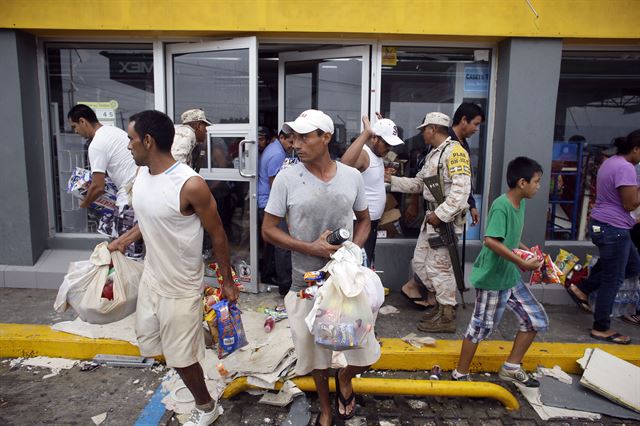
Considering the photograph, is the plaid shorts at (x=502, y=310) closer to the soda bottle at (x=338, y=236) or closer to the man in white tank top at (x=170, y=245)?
the soda bottle at (x=338, y=236)

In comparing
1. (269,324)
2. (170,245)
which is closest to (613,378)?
(269,324)

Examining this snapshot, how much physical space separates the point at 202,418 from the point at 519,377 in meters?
2.38

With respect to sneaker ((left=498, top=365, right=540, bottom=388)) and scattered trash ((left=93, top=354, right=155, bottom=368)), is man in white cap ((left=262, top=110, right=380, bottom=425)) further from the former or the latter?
scattered trash ((left=93, top=354, right=155, bottom=368))

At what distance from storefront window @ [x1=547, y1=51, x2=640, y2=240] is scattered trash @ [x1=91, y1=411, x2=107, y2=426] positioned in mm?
5303

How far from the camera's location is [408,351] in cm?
377

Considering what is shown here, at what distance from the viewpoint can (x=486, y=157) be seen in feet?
17.6

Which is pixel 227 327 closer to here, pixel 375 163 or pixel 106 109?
pixel 375 163

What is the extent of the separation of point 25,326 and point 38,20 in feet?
10.7

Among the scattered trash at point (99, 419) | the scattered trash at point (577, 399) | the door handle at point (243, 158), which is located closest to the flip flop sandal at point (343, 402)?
the scattered trash at point (577, 399)

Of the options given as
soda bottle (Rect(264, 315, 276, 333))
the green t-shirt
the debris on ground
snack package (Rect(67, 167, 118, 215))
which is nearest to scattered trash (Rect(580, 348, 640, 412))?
the green t-shirt

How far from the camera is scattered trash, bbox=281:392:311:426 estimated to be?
299 cm

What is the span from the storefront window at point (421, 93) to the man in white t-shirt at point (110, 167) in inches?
113

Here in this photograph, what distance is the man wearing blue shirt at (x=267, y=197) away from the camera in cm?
479

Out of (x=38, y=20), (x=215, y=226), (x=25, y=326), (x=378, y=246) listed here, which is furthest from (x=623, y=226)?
(x=38, y=20)
